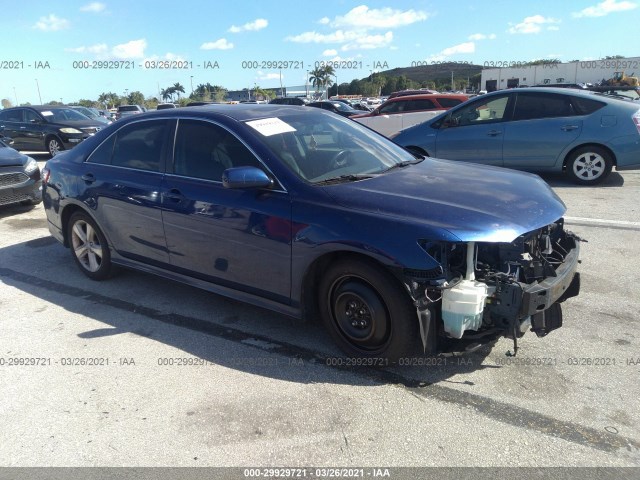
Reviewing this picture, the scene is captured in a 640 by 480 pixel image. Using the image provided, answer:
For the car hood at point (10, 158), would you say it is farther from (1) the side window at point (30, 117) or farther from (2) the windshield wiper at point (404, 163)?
(1) the side window at point (30, 117)

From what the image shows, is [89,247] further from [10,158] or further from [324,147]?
[10,158]

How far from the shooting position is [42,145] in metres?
14.9

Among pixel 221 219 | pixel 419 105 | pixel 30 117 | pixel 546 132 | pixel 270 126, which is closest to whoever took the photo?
pixel 221 219

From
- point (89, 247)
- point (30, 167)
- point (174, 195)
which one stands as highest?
point (174, 195)

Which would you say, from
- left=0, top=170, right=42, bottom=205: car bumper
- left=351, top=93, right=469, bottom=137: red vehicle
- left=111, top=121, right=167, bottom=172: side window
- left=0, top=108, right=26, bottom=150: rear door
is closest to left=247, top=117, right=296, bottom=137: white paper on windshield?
left=111, top=121, right=167, bottom=172: side window

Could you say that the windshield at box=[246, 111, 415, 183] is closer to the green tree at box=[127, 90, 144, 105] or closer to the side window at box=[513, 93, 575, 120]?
the side window at box=[513, 93, 575, 120]

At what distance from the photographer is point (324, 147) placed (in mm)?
3855

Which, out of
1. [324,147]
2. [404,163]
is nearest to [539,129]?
[404,163]

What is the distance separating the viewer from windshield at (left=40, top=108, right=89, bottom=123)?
586 inches

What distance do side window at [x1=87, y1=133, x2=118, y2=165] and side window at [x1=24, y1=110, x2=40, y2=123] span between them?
12218mm

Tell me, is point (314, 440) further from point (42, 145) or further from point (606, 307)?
point (42, 145)

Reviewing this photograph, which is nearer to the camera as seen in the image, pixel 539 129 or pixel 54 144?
pixel 539 129

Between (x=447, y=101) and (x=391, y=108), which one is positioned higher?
(x=447, y=101)

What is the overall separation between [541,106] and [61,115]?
13.7m
